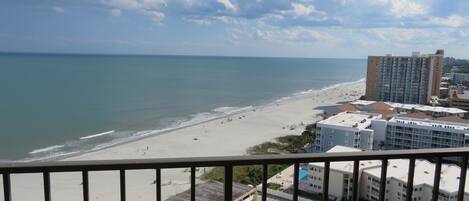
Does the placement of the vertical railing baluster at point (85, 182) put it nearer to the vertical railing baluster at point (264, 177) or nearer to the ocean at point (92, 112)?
the vertical railing baluster at point (264, 177)

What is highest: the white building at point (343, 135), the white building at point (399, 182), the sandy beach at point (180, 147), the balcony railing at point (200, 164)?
the balcony railing at point (200, 164)

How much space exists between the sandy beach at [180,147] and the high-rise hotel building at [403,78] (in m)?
5.52

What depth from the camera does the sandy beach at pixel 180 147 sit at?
13.7 meters

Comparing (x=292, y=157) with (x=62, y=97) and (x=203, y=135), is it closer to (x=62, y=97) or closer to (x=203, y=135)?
(x=203, y=135)

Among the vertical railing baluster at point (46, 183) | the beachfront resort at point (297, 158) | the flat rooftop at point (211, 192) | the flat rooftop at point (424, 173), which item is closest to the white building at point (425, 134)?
the beachfront resort at point (297, 158)

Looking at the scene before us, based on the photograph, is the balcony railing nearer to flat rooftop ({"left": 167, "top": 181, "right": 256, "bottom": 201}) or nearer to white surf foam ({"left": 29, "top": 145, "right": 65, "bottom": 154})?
flat rooftop ({"left": 167, "top": 181, "right": 256, "bottom": 201})

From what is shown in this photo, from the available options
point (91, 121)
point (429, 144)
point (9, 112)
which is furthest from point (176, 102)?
point (429, 144)

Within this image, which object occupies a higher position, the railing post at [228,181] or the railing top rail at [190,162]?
the railing top rail at [190,162]

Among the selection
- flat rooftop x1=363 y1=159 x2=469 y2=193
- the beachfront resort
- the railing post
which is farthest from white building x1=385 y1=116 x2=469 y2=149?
the railing post

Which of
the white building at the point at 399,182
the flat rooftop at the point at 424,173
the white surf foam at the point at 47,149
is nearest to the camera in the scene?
the flat rooftop at the point at 424,173

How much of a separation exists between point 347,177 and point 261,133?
14700 millimetres

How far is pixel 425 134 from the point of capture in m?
20.7

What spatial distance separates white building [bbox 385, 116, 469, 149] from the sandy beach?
255 inches

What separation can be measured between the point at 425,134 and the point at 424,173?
33.4 ft
